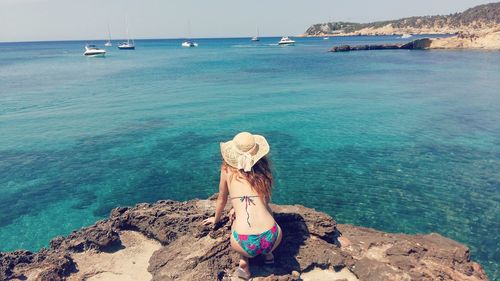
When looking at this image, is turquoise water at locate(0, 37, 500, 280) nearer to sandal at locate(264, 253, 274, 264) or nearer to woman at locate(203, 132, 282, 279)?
sandal at locate(264, 253, 274, 264)

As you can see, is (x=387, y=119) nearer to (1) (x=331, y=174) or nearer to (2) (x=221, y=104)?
(1) (x=331, y=174)

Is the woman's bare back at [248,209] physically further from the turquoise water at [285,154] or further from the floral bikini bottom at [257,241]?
the turquoise water at [285,154]

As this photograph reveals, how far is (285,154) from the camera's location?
1833 cm

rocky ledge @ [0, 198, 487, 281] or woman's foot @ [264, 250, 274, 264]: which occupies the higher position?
woman's foot @ [264, 250, 274, 264]

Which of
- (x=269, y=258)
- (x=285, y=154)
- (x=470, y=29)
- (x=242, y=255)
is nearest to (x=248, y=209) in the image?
(x=242, y=255)

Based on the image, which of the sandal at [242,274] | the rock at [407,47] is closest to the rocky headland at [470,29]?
the rock at [407,47]

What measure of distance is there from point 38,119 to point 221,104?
47.4 ft

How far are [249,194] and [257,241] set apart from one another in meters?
0.81

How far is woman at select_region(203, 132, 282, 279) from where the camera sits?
233 inches

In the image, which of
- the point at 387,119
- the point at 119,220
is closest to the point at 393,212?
the point at 119,220

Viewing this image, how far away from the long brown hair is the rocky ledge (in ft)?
5.27

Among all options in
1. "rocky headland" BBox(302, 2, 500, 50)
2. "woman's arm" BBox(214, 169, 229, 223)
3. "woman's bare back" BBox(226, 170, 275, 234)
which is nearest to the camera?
"woman's bare back" BBox(226, 170, 275, 234)

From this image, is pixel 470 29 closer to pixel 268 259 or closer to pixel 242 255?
pixel 268 259

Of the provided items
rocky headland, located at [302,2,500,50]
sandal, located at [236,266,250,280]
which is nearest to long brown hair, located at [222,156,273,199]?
sandal, located at [236,266,250,280]
